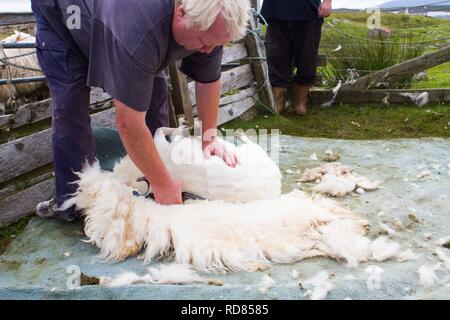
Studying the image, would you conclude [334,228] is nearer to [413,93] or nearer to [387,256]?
[387,256]

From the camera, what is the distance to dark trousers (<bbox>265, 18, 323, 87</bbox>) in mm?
4574

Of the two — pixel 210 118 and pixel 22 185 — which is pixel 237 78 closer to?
pixel 210 118

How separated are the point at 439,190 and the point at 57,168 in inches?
84.7

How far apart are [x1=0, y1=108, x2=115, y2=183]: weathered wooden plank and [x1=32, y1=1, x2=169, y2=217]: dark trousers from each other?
0.42m

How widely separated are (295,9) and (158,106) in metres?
2.24

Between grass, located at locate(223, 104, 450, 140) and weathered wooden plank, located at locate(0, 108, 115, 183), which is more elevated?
weathered wooden plank, located at locate(0, 108, 115, 183)

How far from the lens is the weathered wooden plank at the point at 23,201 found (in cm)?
271

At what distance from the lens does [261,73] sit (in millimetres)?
4820

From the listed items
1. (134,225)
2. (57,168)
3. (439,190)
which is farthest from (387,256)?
(57,168)

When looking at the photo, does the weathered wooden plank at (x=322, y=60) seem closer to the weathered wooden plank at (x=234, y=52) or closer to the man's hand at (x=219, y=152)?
the weathered wooden plank at (x=234, y=52)

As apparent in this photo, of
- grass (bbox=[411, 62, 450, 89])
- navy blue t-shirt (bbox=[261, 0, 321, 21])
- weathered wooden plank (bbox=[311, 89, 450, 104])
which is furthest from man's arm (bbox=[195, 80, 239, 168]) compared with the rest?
grass (bbox=[411, 62, 450, 89])

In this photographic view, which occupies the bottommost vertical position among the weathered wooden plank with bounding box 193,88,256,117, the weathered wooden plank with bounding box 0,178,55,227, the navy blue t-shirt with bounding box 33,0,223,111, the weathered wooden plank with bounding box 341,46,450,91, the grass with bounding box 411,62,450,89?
the grass with bounding box 411,62,450,89

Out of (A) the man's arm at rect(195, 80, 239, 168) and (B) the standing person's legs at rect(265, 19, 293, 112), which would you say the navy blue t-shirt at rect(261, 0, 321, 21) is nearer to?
(B) the standing person's legs at rect(265, 19, 293, 112)

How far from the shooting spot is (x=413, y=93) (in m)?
4.84
